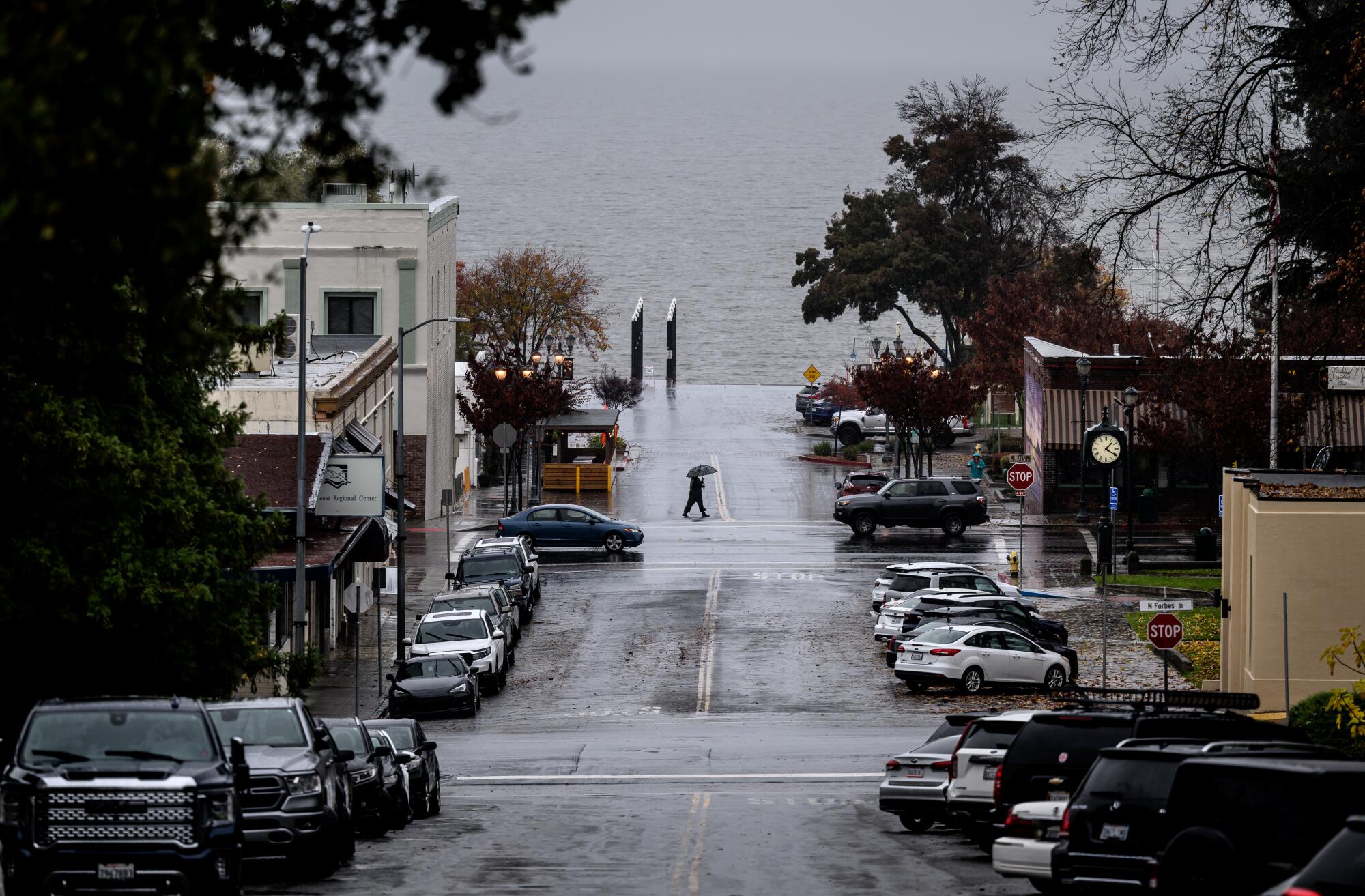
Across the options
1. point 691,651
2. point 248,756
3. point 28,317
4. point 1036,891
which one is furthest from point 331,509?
point 28,317

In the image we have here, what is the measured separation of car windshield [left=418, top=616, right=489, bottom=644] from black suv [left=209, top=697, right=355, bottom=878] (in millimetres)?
17548

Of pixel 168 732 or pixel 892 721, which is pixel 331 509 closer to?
pixel 892 721

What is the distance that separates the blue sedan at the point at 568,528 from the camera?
5319 centimetres

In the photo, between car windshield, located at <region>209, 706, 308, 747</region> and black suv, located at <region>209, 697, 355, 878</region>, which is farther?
car windshield, located at <region>209, 706, 308, 747</region>

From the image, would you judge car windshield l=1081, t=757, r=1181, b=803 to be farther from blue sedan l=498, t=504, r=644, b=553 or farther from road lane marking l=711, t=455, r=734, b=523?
road lane marking l=711, t=455, r=734, b=523

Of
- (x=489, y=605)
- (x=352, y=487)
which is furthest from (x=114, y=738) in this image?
(x=489, y=605)

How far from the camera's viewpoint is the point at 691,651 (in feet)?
132

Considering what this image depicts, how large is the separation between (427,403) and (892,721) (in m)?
31.3

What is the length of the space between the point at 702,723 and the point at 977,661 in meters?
5.56

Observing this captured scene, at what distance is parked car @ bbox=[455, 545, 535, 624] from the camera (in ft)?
145

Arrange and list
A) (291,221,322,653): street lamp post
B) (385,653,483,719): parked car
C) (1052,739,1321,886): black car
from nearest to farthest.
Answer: (1052,739,1321,886): black car
(291,221,322,653): street lamp post
(385,653,483,719): parked car

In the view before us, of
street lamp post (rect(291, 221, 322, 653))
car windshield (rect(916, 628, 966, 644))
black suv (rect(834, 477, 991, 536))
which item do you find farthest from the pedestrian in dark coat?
street lamp post (rect(291, 221, 322, 653))

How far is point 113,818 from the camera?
15305 mm

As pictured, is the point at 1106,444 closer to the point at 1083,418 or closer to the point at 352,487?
the point at 1083,418
